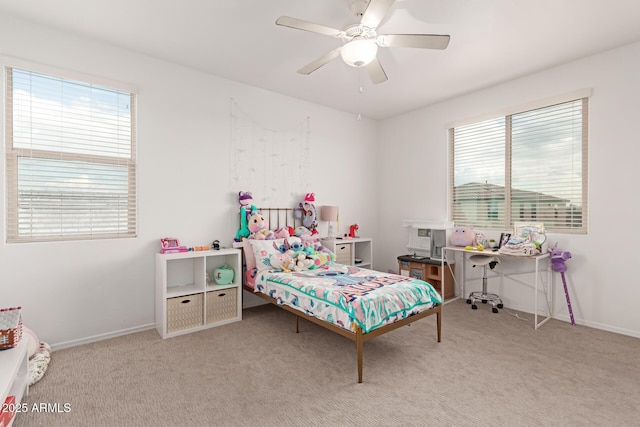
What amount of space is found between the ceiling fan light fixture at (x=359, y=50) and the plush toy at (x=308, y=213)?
2388 millimetres

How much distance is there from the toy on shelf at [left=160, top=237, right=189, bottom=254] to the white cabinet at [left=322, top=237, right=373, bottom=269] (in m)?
1.97

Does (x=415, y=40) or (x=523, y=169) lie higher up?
(x=415, y=40)

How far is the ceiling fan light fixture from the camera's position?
7.72 feet

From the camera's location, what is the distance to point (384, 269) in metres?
5.57

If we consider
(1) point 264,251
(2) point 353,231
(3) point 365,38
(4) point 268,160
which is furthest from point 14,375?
(2) point 353,231

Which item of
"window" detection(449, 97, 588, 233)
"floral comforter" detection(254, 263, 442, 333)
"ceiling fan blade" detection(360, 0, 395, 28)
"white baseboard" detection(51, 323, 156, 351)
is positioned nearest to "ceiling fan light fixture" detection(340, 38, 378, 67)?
"ceiling fan blade" detection(360, 0, 395, 28)

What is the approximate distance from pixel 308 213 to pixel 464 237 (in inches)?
84.2

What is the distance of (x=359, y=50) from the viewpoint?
2.38 m

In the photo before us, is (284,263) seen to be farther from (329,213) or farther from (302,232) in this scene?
(329,213)

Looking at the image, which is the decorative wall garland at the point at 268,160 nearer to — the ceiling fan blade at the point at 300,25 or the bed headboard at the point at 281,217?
the bed headboard at the point at 281,217

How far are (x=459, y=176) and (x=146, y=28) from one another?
4213 millimetres

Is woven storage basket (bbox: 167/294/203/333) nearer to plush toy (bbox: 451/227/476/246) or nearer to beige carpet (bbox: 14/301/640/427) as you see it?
beige carpet (bbox: 14/301/640/427)

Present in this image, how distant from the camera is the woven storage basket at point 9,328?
1932mm

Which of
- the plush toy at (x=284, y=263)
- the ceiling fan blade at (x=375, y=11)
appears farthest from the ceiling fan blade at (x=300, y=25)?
the plush toy at (x=284, y=263)
